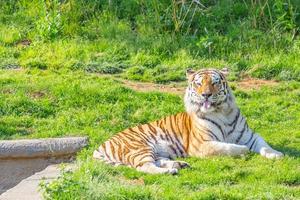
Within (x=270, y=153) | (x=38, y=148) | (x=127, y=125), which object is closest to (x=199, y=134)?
(x=270, y=153)

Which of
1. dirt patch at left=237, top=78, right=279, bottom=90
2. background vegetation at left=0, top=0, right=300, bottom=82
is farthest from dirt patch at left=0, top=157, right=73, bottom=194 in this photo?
dirt patch at left=237, top=78, right=279, bottom=90

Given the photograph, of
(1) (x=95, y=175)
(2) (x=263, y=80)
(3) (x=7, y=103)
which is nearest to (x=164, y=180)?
(1) (x=95, y=175)

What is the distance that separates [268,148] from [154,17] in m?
5.64

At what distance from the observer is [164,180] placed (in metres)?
7.79

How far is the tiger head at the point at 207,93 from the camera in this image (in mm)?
8805

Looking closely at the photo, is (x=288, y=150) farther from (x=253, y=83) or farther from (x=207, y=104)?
(x=253, y=83)

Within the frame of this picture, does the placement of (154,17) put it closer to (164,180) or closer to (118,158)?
(118,158)

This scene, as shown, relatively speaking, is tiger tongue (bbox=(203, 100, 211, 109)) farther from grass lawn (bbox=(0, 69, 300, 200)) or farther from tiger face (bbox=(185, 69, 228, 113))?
grass lawn (bbox=(0, 69, 300, 200))

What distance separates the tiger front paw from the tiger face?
0.66m

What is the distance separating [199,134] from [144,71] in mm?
3804

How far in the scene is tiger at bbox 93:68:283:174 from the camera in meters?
8.70

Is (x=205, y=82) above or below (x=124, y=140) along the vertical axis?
above

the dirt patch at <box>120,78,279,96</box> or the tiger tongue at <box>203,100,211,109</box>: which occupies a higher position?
the tiger tongue at <box>203,100,211,109</box>

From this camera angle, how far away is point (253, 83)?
12133mm
